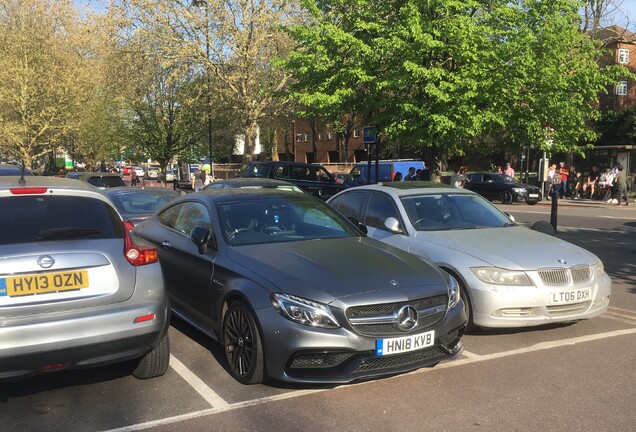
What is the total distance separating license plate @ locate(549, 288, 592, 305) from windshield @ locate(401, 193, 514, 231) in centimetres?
153

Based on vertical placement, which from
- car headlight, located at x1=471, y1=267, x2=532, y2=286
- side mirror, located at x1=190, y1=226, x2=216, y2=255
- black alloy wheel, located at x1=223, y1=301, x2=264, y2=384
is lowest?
black alloy wheel, located at x1=223, y1=301, x2=264, y2=384

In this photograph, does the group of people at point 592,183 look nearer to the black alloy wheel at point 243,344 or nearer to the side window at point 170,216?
the side window at point 170,216

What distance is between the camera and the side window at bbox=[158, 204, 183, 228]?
6.00 m

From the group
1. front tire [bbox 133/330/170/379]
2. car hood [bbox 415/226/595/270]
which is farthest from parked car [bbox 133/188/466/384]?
car hood [bbox 415/226/595/270]

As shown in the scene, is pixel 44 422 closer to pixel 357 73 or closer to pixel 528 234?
pixel 528 234

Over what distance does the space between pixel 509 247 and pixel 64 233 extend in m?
4.17

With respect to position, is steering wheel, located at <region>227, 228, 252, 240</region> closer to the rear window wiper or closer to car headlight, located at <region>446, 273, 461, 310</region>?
the rear window wiper

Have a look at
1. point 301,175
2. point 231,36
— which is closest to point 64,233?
point 301,175

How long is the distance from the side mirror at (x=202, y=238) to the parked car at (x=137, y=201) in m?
3.85

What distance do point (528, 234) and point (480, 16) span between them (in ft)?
40.2

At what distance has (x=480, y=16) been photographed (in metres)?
16.5

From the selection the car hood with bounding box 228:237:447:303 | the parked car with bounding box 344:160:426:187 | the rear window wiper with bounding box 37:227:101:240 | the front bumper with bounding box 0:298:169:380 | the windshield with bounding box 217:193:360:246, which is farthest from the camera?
the parked car with bounding box 344:160:426:187

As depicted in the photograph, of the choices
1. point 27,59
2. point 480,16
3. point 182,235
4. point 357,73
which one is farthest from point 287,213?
point 27,59

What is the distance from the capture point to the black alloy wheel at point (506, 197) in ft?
84.9
